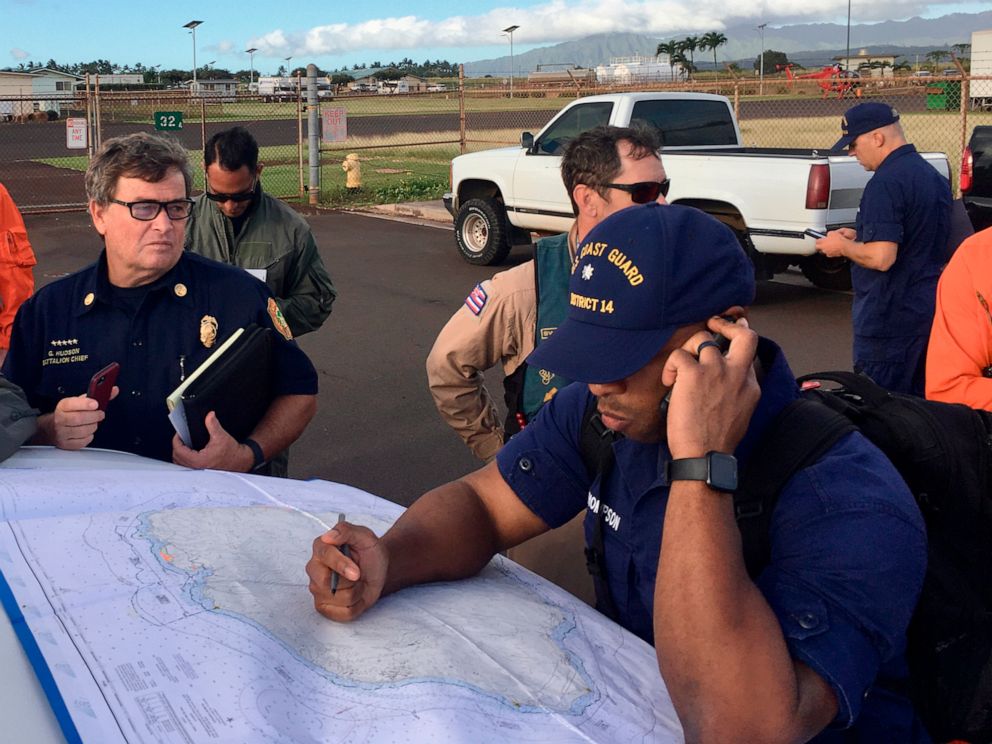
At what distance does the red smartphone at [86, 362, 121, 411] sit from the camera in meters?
3.16

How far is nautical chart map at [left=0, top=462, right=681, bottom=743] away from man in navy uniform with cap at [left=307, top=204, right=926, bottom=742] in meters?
0.10

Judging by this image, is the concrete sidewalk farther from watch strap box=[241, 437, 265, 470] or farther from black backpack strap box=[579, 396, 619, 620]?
black backpack strap box=[579, 396, 619, 620]

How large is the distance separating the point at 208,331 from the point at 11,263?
2200mm

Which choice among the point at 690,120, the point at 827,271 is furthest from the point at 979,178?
the point at 690,120

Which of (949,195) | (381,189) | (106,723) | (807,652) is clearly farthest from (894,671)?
(381,189)

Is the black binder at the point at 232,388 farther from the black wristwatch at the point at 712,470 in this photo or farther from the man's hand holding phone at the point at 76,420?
the black wristwatch at the point at 712,470

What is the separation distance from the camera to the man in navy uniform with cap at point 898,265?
6023mm

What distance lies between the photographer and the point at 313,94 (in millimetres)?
19875

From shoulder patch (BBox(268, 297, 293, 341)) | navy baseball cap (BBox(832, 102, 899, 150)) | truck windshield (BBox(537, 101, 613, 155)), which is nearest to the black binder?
shoulder patch (BBox(268, 297, 293, 341))

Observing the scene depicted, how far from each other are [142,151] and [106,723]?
2.35 metres

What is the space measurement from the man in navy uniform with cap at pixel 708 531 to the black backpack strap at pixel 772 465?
0.02m

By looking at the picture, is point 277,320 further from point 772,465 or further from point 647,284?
point 772,465

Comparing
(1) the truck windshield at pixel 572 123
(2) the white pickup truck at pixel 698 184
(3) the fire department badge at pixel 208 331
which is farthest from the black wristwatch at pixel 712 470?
(1) the truck windshield at pixel 572 123

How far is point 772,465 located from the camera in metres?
1.93
